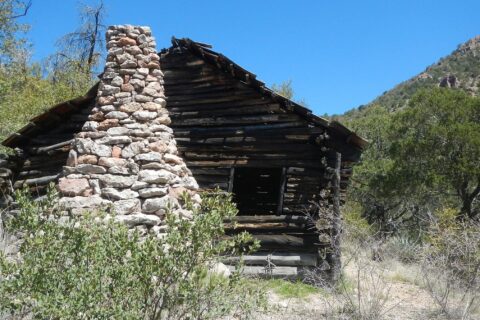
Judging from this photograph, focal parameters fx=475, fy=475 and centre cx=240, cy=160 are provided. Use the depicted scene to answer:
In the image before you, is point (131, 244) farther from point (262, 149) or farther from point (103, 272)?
point (262, 149)

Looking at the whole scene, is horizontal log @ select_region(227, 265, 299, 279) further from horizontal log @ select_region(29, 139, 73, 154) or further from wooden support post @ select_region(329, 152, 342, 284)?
horizontal log @ select_region(29, 139, 73, 154)

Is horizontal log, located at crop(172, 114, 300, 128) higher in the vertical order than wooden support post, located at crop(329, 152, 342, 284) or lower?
higher

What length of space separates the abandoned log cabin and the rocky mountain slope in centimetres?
3608

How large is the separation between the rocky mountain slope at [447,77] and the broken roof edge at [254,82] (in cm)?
3583

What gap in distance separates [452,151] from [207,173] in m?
11.5

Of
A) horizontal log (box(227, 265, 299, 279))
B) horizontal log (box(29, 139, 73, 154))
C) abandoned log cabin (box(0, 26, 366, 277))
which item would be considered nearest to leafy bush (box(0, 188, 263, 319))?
abandoned log cabin (box(0, 26, 366, 277))

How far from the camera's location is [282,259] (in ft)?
30.5

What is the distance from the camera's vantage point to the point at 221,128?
33.5ft

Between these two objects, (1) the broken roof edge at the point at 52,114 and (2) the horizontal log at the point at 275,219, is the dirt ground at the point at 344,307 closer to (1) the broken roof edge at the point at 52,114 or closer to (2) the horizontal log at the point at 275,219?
(2) the horizontal log at the point at 275,219

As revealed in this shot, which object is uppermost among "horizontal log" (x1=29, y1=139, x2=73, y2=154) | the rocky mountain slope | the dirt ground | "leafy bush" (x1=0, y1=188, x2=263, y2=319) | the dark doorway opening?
the rocky mountain slope

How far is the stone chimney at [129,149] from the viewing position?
7.48m

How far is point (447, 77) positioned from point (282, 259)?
1751 inches

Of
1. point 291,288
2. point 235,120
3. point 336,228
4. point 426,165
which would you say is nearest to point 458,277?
point 336,228

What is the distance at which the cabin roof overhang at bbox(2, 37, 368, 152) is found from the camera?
30.2 feet
